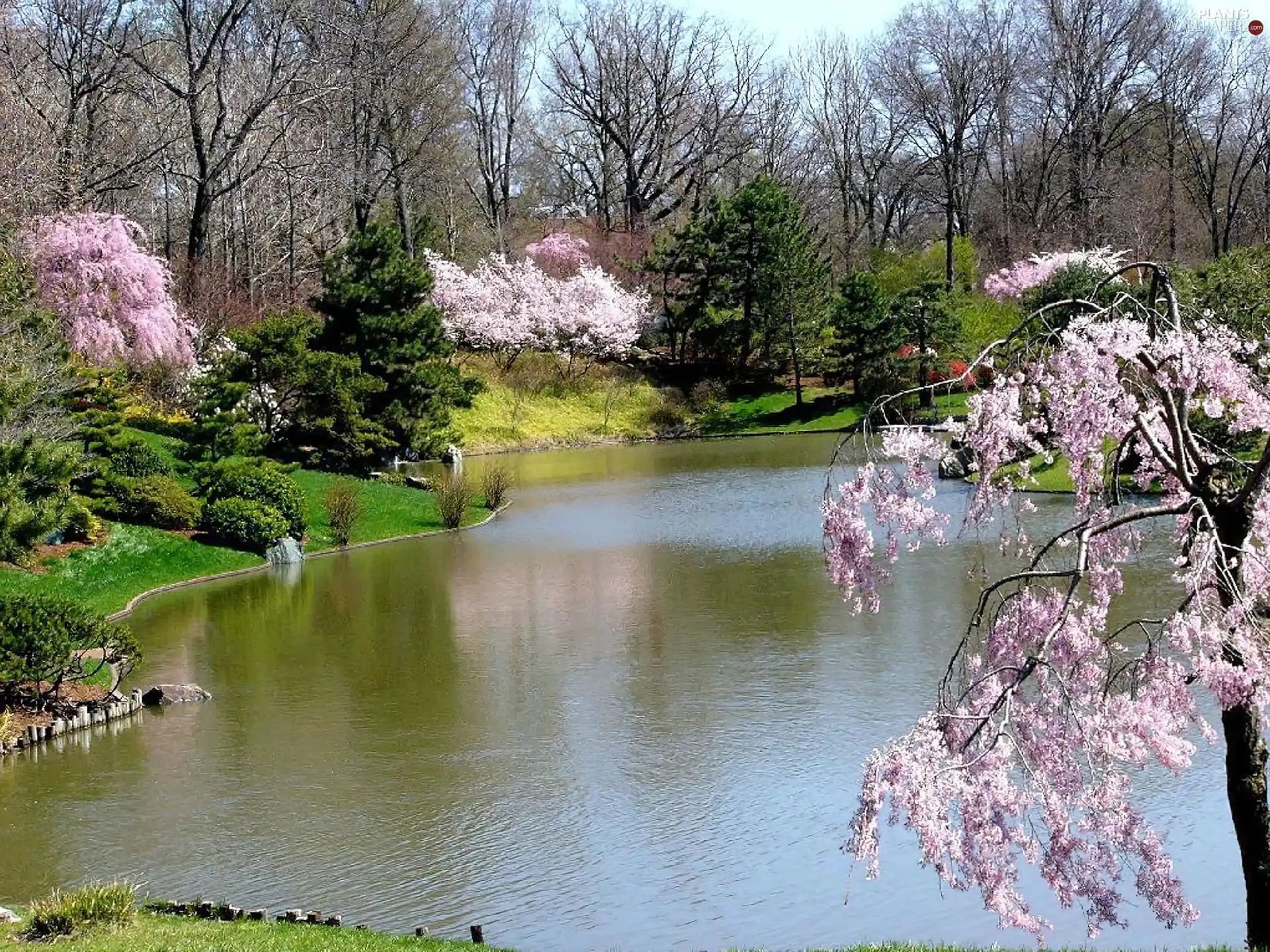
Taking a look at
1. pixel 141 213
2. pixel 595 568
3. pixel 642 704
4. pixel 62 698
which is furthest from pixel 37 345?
pixel 141 213

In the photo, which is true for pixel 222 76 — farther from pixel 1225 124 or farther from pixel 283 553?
pixel 1225 124

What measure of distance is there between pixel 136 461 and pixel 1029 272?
31076 millimetres

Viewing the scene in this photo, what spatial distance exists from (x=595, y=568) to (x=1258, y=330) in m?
12.1

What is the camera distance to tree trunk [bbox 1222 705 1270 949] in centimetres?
650

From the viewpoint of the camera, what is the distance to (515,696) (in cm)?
1352

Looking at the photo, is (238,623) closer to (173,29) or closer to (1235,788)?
(1235,788)

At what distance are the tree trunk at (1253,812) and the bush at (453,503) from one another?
19.5 m

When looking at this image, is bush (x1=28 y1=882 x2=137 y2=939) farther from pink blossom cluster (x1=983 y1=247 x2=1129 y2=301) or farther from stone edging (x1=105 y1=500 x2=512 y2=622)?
pink blossom cluster (x1=983 y1=247 x2=1129 y2=301)

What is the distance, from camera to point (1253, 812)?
6.52 meters

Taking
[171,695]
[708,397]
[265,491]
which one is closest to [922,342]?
[708,397]

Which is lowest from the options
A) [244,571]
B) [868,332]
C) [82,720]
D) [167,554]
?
→ [82,720]

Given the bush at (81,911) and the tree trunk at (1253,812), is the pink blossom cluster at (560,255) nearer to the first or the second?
the bush at (81,911)

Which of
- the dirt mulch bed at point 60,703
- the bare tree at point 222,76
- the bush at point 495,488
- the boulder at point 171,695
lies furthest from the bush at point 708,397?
the dirt mulch bed at point 60,703

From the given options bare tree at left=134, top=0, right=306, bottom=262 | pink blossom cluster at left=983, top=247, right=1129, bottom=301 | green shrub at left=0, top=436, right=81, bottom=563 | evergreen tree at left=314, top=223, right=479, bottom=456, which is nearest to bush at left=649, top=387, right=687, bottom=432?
pink blossom cluster at left=983, top=247, right=1129, bottom=301
